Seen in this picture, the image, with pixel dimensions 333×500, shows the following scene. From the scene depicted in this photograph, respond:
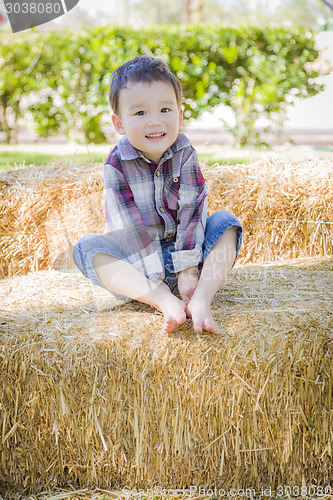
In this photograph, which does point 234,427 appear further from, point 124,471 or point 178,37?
point 178,37

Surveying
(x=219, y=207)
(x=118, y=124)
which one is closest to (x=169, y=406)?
(x=118, y=124)

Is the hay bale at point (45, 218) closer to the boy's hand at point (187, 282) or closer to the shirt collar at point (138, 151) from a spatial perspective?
the shirt collar at point (138, 151)

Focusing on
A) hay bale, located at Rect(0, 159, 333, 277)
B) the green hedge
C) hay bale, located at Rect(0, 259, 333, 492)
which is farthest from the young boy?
the green hedge

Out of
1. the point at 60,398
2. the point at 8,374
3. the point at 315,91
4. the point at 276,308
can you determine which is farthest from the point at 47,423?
the point at 315,91

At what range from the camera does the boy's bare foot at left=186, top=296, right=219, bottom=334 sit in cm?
160

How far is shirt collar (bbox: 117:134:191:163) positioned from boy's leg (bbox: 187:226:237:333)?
1.20 ft

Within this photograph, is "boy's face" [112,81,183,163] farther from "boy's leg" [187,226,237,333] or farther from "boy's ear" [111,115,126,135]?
"boy's leg" [187,226,237,333]

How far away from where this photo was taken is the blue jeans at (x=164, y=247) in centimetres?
186

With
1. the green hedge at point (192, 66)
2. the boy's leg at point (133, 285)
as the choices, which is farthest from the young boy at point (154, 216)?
the green hedge at point (192, 66)

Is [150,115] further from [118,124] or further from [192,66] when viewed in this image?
[192,66]

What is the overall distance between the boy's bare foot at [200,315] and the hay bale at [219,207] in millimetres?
1086

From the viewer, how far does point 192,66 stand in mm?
7152

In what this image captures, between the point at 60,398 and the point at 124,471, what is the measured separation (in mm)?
301

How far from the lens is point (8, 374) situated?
1.64 meters
